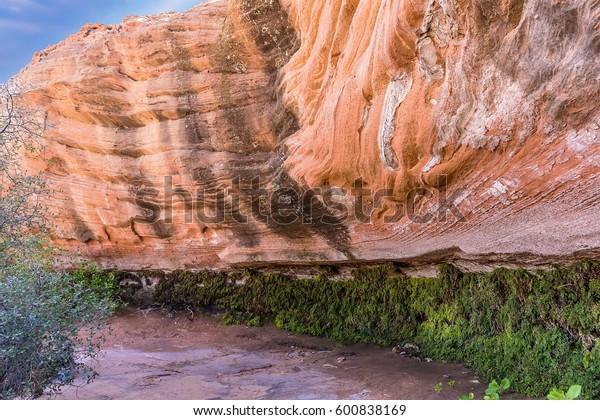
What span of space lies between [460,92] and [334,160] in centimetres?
243

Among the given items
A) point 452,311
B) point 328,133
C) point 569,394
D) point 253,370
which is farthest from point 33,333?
point 452,311

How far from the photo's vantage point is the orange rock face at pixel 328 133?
434cm

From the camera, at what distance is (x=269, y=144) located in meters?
8.61

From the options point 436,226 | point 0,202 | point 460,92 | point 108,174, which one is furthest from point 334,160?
point 108,174

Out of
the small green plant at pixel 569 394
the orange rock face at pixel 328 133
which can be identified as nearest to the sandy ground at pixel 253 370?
the orange rock face at pixel 328 133

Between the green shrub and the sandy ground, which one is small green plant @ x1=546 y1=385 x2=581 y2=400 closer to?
the sandy ground

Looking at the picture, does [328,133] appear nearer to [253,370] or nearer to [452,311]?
[452,311]

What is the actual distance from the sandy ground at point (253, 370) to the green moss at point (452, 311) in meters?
0.38

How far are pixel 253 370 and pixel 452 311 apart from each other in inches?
125

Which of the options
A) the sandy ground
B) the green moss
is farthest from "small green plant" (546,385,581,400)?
the sandy ground

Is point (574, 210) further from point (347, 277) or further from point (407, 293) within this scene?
point (347, 277)

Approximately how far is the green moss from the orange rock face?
439 mm

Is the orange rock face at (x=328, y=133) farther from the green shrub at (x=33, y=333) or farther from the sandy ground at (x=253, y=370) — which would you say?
the green shrub at (x=33, y=333)

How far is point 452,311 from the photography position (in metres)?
7.41
